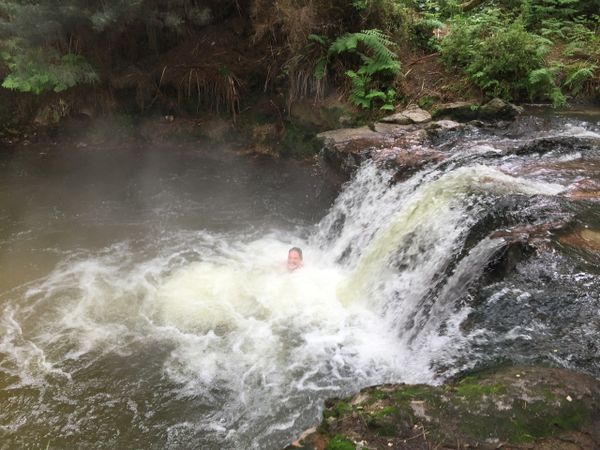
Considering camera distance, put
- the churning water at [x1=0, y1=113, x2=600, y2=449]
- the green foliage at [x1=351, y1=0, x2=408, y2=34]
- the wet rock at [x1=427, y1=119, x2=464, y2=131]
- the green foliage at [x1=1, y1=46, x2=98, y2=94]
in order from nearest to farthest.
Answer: the churning water at [x1=0, y1=113, x2=600, y2=449] < the wet rock at [x1=427, y1=119, x2=464, y2=131] < the green foliage at [x1=351, y1=0, x2=408, y2=34] < the green foliage at [x1=1, y1=46, x2=98, y2=94]

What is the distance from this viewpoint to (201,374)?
15.3 feet

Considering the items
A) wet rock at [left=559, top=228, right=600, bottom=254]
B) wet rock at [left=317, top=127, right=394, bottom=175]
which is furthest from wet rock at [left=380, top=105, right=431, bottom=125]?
wet rock at [left=559, top=228, right=600, bottom=254]

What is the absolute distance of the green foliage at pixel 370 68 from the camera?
7938 millimetres

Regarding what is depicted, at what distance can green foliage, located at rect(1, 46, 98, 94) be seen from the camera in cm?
866

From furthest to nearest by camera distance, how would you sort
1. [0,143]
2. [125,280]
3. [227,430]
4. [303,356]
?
[0,143]
[125,280]
[303,356]
[227,430]

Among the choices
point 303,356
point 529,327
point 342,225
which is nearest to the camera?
point 529,327

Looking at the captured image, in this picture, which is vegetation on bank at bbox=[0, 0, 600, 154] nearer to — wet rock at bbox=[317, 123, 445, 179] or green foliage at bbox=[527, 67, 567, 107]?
green foliage at bbox=[527, 67, 567, 107]

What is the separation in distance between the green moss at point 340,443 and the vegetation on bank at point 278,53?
6.60 meters

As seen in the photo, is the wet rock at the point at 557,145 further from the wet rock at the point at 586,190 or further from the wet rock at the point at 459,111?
the wet rock at the point at 459,111

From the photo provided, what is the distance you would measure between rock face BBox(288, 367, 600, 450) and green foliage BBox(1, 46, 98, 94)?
28.0 ft

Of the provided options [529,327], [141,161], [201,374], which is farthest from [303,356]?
[141,161]

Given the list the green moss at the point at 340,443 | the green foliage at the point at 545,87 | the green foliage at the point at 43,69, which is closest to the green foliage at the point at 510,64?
the green foliage at the point at 545,87

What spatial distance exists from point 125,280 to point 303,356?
2972 mm

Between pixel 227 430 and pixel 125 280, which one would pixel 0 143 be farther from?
pixel 227 430
